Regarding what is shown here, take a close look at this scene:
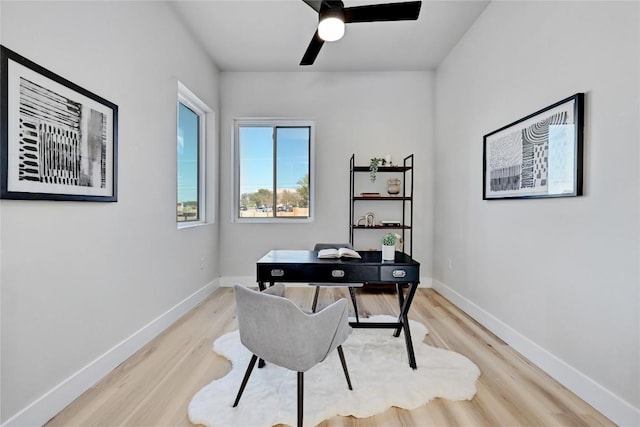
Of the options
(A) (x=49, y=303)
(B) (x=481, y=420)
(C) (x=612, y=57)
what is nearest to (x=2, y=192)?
(A) (x=49, y=303)

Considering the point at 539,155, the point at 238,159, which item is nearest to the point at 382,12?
the point at 539,155

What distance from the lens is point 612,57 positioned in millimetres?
1738

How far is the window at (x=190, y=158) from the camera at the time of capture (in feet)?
11.6

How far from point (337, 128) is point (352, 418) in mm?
3633

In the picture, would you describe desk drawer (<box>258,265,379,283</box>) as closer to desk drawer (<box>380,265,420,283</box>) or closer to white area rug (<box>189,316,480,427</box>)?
desk drawer (<box>380,265,420,283</box>)

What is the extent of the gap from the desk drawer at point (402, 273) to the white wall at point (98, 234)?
1.88m

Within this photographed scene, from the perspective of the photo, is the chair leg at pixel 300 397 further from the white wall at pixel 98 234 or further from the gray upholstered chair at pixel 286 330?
the white wall at pixel 98 234

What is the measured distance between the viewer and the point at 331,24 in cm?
221

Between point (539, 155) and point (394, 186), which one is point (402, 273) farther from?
point (394, 186)

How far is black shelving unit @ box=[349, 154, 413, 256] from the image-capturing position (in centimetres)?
423

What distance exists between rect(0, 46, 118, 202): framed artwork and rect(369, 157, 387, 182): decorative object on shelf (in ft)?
9.47

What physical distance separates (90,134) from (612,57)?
3.05m

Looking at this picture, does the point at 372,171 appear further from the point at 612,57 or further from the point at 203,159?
the point at 612,57

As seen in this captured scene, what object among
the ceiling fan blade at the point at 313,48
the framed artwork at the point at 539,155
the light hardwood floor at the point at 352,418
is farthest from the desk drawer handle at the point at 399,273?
the ceiling fan blade at the point at 313,48
